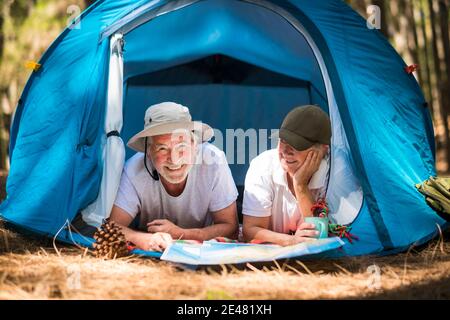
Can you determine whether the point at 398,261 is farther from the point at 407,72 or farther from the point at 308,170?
the point at 407,72

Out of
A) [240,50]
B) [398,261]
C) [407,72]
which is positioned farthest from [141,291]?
[240,50]

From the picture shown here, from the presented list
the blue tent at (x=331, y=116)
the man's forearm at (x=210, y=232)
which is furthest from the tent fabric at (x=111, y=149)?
the man's forearm at (x=210, y=232)

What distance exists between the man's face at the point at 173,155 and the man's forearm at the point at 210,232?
287mm

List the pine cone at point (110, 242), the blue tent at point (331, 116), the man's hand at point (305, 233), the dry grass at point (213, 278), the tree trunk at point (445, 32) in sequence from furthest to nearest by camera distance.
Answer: the tree trunk at point (445, 32) → the blue tent at point (331, 116) → the man's hand at point (305, 233) → the pine cone at point (110, 242) → the dry grass at point (213, 278)

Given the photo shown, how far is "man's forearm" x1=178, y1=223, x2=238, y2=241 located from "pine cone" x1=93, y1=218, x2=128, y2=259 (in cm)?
39

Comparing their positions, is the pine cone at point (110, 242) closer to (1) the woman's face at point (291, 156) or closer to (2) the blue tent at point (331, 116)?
(2) the blue tent at point (331, 116)

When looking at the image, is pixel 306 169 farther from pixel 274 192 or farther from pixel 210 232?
pixel 210 232

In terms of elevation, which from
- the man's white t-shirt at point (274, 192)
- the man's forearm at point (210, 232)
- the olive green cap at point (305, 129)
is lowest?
the man's forearm at point (210, 232)

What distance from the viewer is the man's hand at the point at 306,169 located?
3.36 metres

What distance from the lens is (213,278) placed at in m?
2.76

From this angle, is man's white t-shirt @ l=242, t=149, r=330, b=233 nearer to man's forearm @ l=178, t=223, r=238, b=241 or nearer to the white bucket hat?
man's forearm @ l=178, t=223, r=238, b=241
